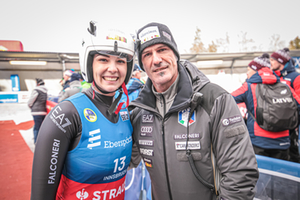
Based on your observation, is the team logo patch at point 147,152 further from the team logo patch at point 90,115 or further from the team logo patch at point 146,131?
the team logo patch at point 90,115

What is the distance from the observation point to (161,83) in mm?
1570

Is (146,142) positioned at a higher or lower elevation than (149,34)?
lower

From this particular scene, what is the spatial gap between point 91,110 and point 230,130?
1.13 meters

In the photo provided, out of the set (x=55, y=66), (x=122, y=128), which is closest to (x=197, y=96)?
(x=122, y=128)

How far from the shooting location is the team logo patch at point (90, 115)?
1379 millimetres

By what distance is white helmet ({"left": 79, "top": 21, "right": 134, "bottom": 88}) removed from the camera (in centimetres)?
152

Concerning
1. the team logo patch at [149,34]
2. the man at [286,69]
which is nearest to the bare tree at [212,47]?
the man at [286,69]

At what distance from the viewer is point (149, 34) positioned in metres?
1.63

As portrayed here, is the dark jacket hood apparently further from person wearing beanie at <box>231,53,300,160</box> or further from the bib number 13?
the bib number 13

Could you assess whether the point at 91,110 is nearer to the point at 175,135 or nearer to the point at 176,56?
the point at 175,135

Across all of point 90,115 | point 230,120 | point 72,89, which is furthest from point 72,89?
point 230,120

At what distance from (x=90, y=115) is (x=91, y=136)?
7.2 inches

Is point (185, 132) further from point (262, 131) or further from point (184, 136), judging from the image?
point (262, 131)

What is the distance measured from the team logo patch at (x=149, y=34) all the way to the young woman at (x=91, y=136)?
0.42 ft
